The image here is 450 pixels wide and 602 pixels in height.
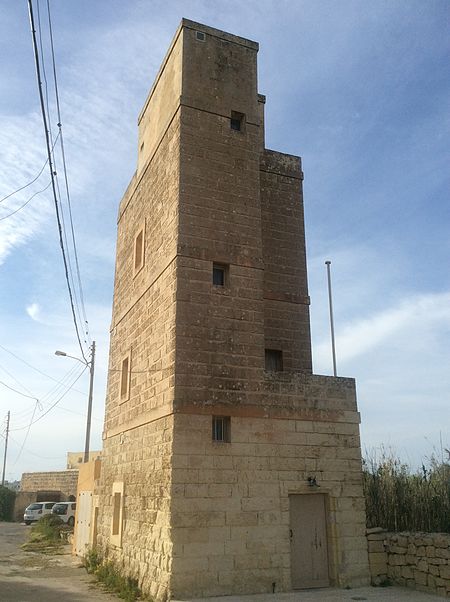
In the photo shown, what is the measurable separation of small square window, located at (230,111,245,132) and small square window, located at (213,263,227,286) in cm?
325

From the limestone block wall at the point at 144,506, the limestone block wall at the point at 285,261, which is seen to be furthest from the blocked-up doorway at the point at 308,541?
the limestone block wall at the point at 285,261

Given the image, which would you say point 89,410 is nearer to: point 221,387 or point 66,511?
point 66,511

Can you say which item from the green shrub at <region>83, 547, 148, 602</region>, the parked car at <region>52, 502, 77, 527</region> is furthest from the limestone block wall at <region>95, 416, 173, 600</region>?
the parked car at <region>52, 502, 77, 527</region>

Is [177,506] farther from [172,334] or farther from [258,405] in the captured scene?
[172,334]

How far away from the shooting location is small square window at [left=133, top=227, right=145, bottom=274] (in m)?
13.6

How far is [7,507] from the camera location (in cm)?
3384

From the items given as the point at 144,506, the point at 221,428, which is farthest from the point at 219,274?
the point at 144,506

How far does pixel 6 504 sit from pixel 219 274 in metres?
28.9

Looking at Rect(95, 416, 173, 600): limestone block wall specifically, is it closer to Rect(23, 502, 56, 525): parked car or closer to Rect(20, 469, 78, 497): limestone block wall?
Rect(23, 502, 56, 525): parked car

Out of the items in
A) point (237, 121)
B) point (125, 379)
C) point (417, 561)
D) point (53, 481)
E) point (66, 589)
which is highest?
point (237, 121)

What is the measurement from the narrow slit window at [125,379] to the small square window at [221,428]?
332 cm

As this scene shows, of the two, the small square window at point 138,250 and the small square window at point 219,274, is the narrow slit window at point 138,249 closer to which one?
the small square window at point 138,250

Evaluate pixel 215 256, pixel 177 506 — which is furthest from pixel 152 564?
pixel 215 256

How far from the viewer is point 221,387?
33.6ft
